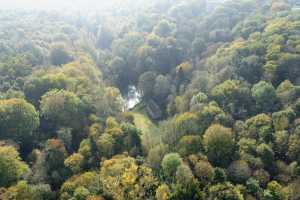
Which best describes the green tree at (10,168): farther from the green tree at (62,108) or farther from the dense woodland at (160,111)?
the green tree at (62,108)

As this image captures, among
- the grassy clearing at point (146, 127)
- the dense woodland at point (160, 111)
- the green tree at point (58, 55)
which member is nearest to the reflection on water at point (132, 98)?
the dense woodland at point (160, 111)

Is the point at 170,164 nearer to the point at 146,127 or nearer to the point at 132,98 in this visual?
the point at 146,127

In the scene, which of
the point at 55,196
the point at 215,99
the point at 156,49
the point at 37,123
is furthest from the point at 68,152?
the point at 156,49

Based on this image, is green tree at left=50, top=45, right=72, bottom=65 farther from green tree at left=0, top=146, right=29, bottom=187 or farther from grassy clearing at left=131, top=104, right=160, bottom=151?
green tree at left=0, top=146, right=29, bottom=187

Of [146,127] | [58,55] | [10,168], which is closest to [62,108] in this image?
[10,168]

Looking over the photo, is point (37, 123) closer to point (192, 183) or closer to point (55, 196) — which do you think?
point (55, 196)

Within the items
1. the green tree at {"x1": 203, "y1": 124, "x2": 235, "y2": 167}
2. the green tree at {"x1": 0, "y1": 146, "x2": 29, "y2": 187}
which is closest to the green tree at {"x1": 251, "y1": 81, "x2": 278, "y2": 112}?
the green tree at {"x1": 203, "y1": 124, "x2": 235, "y2": 167}
